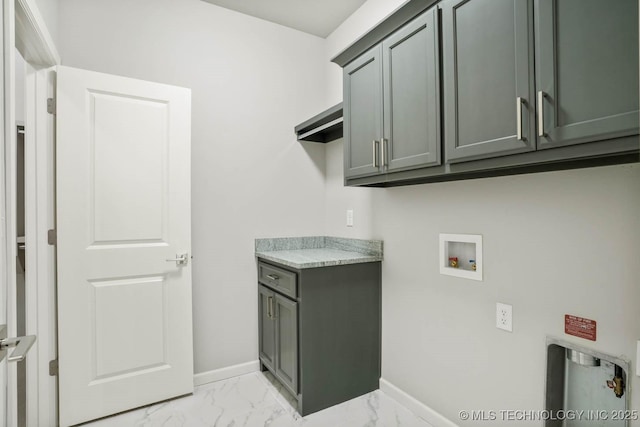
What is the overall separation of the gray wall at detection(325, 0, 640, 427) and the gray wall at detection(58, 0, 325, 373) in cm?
70

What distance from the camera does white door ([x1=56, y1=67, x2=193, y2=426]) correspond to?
1.99 metres

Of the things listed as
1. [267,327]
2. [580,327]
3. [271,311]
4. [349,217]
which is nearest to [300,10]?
[349,217]

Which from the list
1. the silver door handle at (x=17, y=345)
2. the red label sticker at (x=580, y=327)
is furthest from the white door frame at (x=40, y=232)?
the red label sticker at (x=580, y=327)

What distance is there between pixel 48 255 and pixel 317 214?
6.01 feet

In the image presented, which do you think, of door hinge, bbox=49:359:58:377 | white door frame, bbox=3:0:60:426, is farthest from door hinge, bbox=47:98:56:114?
door hinge, bbox=49:359:58:377

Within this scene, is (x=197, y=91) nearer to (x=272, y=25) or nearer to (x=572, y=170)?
(x=272, y=25)

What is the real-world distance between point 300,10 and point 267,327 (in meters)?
2.39

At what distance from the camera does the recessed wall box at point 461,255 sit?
1.76 meters

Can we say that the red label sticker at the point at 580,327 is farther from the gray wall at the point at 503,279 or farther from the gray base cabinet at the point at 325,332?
the gray base cabinet at the point at 325,332

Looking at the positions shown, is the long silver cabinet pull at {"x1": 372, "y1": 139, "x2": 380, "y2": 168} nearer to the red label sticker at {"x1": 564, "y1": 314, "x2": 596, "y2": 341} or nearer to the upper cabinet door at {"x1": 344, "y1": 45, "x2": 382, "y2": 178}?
the upper cabinet door at {"x1": 344, "y1": 45, "x2": 382, "y2": 178}

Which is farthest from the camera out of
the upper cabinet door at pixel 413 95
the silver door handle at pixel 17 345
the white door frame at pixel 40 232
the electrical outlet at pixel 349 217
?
the electrical outlet at pixel 349 217

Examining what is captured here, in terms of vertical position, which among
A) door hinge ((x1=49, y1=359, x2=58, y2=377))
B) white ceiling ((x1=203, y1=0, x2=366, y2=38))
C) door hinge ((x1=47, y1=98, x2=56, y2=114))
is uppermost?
white ceiling ((x1=203, y1=0, x2=366, y2=38))

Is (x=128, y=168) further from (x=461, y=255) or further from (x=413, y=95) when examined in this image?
(x=461, y=255)

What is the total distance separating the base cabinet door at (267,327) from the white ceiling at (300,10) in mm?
2091
